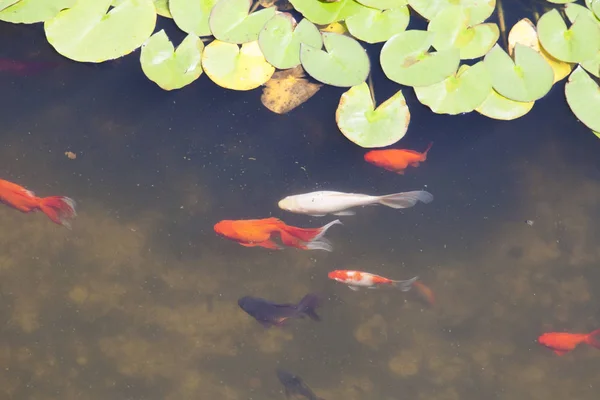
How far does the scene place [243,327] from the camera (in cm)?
250

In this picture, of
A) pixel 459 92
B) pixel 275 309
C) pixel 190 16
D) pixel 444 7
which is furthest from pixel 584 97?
pixel 190 16

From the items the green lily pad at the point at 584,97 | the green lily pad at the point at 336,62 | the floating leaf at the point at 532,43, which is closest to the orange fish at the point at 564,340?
the green lily pad at the point at 584,97

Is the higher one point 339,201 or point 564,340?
point 339,201

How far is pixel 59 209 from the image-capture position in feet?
8.30

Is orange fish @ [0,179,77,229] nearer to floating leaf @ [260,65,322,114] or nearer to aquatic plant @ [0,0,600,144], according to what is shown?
aquatic plant @ [0,0,600,144]

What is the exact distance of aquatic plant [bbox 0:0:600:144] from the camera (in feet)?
7.79

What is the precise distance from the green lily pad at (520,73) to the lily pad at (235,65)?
39.6 inches

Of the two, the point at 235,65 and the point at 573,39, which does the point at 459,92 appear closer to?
the point at 573,39

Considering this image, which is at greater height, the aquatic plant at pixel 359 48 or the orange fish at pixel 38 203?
the aquatic plant at pixel 359 48

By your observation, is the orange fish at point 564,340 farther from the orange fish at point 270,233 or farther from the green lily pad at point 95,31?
the green lily pad at point 95,31

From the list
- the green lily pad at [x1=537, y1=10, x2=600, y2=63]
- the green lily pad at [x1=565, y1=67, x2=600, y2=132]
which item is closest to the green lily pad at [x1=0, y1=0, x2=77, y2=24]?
the green lily pad at [x1=537, y1=10, x2=600, y2=63]

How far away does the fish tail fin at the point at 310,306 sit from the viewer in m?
2.49

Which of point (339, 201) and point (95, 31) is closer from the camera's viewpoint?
point (95, 31)

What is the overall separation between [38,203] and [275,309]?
1215 millimetres
